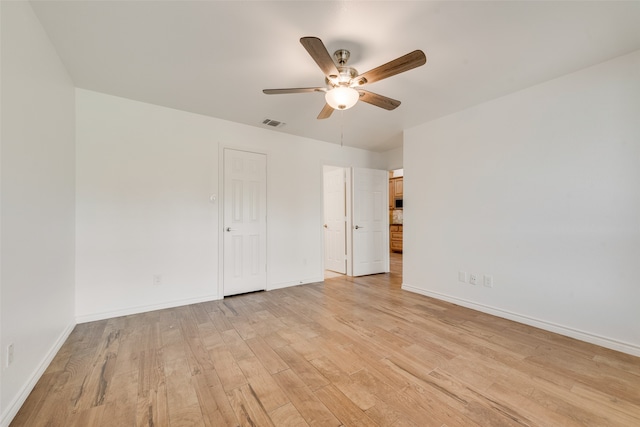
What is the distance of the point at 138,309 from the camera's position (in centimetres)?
294

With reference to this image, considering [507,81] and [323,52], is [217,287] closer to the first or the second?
[323,52]

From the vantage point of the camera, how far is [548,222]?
254 cm

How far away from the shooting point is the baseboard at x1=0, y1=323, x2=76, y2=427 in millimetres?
1379

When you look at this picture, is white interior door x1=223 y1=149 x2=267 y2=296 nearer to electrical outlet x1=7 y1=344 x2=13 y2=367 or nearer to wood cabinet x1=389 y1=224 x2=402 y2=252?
electrical outlet x1=7 y1=344 x2=13 y2=367

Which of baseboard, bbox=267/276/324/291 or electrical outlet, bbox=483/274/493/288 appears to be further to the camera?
baseboard, bbox=267/276/324/291

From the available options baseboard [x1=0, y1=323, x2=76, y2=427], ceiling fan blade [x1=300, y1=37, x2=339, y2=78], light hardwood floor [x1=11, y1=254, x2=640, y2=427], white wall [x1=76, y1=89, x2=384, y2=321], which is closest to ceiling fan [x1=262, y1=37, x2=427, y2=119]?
ceiling fan blade [x1=300, y1=37, x2=339, y2=78]

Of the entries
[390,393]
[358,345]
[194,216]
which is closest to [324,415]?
[390,393]

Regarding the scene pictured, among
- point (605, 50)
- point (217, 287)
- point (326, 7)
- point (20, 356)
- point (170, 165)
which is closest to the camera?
point (20, 356)

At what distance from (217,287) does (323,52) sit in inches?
123

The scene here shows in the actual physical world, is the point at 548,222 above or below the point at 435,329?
above

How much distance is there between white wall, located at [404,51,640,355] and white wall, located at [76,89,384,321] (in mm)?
2661

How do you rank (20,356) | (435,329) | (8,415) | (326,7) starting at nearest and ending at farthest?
(8,415) → (20,356) → (326,7) → (435,329)

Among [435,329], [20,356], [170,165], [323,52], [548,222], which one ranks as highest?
[323,52]

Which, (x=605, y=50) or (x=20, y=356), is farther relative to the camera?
(x=605, y=50)
